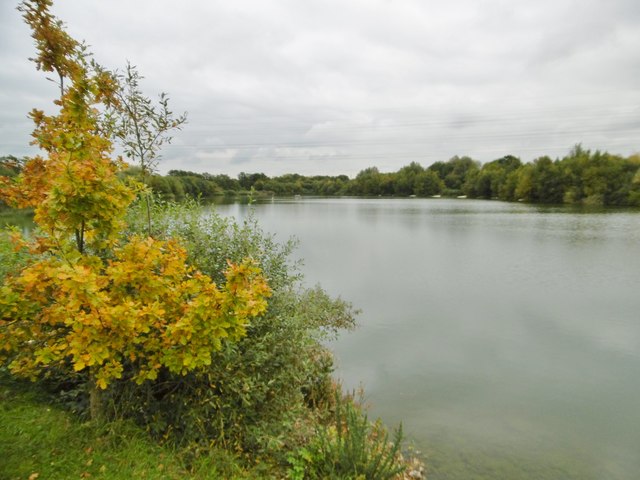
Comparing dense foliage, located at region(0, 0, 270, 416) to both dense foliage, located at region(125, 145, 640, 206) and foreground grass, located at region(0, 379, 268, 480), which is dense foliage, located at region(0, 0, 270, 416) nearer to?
foreground grass, located at region(0, 379, 268, 480)

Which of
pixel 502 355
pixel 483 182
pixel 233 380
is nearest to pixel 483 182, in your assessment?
pixel 483 182

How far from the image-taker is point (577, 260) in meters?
21.0

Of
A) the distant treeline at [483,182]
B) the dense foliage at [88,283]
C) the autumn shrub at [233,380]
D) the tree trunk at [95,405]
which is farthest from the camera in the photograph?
the distant treeline at [483,182]

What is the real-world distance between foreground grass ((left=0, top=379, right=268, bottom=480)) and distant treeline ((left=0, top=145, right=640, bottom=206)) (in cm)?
273

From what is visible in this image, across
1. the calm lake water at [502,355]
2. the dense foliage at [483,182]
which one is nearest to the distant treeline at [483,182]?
the dense foliage at [483,182]

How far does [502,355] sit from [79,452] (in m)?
9.97

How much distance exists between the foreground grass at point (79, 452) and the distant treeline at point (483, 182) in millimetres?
2727

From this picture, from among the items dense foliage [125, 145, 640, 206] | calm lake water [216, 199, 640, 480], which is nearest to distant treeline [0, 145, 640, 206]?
dense foliage [125, 145, 640, 206]

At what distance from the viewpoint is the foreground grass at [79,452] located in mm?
3217

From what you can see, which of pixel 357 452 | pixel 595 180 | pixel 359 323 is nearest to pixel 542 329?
pixel 359 323

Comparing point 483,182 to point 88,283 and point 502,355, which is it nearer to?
point 502,355

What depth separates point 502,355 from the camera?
1003 centimetres

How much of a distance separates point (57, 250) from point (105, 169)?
0.95 metres

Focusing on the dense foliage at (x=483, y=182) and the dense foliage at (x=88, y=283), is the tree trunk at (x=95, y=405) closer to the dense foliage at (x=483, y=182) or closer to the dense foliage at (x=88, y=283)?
the dense foliage at (x=88, y=283)
